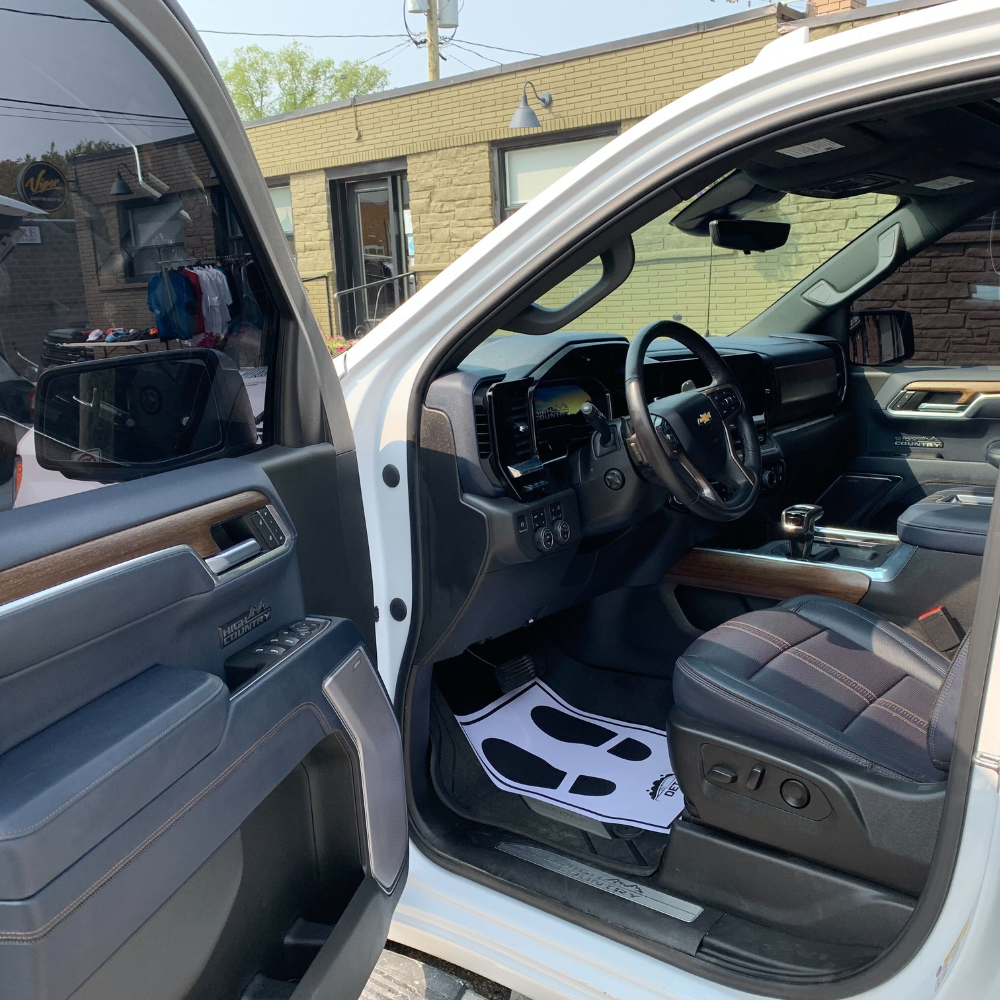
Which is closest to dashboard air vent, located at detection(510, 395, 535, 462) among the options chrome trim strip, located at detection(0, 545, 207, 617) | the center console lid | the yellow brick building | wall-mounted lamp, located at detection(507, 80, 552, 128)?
chrome trim strip, located at detection(0, 545, 207, 617)

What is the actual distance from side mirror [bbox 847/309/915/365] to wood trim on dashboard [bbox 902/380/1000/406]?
0.17 m

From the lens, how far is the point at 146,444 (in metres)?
1.22

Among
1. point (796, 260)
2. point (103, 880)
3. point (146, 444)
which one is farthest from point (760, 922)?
point (796, 260)

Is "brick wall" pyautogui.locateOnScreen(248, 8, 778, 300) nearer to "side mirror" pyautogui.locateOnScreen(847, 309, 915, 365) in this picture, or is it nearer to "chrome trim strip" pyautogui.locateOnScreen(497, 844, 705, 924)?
"side mirror" pyautogui.locateOnScreen(847, 309, 915, 365)

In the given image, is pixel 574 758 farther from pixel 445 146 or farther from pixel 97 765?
pixel 445 146

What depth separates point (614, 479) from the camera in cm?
195

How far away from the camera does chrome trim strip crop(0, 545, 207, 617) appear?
0.86m

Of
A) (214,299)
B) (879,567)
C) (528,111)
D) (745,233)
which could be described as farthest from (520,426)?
(528,111)

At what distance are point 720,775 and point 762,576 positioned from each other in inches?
34.3

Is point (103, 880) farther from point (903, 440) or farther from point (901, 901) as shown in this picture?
point (903, 440)

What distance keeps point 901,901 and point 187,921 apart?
108cm

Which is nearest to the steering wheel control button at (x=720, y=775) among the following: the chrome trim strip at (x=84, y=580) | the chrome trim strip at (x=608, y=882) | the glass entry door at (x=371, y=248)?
the chrome trim strip at (x=608, y=882)

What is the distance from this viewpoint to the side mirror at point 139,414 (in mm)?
1078

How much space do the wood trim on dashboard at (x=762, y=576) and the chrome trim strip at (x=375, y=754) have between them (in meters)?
1.27
